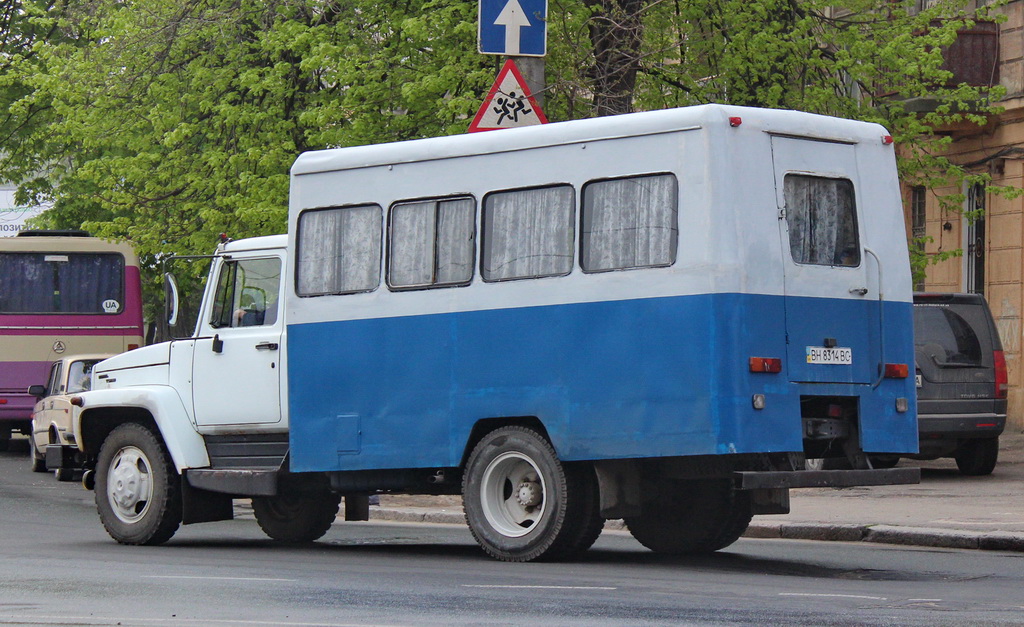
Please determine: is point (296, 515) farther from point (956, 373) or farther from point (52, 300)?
point (52, 300)

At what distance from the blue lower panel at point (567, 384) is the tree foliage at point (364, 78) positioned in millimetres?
8520

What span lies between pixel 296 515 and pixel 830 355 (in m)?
4.89

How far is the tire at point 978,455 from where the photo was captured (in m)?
20.4

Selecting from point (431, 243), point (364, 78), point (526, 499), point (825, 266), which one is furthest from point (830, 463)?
point (364, 78)

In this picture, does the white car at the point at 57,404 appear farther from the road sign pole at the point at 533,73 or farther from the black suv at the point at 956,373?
the black suv at the point at 956,373

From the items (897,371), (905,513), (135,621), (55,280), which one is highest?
(55,280)

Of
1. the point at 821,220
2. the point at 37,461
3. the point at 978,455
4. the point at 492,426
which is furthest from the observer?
the point at 37,461

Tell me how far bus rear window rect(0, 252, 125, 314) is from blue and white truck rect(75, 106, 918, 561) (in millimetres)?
15737

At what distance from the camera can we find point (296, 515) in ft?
48.6

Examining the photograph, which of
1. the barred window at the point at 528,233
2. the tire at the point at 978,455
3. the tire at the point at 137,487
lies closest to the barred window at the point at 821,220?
the barred window at the point at 528,233

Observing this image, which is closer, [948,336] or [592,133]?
[592,133]

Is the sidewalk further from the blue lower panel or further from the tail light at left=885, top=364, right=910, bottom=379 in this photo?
the blue lower panel

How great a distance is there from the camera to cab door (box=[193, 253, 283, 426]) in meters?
13.7

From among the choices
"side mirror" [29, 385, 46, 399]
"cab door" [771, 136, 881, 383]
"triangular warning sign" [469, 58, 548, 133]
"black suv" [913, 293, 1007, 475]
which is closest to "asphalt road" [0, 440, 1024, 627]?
"cab door" [771, 136, 881, 383]
